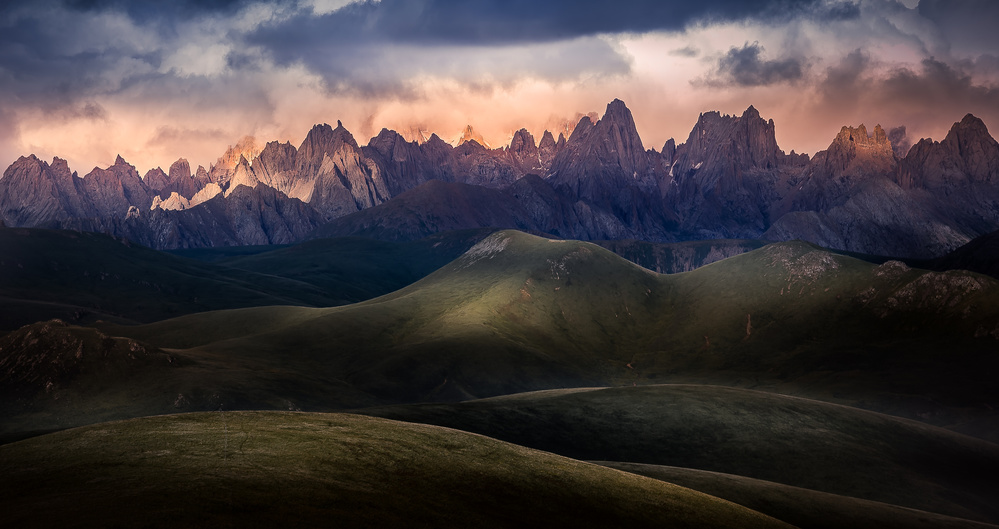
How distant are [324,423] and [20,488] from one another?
28.2 metres

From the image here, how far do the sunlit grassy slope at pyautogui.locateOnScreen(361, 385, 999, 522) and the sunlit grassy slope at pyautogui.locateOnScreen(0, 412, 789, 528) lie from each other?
58.5 metres

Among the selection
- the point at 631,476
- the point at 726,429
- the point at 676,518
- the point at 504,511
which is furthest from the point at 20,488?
the point at 726,429

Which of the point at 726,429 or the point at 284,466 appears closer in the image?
the point at 284,466

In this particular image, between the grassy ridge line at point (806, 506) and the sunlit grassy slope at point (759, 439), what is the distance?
126 feet

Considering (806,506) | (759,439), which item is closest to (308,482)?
(806,506)

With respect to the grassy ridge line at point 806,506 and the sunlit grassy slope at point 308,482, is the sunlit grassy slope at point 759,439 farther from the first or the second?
the sunlit grassy slope at point 308,482

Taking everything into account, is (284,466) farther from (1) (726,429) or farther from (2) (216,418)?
(1) (726,429)

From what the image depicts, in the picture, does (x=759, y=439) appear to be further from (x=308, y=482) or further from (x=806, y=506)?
(x=308, y=482)

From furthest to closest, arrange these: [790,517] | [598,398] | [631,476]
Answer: [598,398]
[790,517]
[631,476]

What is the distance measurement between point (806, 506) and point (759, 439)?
6878 cm

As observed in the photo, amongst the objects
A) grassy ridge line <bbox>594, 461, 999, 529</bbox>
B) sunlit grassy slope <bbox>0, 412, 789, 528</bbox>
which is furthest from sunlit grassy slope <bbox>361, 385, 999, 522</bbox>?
sunlit grassy slope <bbox>0, 412, 789, 528</bbox>

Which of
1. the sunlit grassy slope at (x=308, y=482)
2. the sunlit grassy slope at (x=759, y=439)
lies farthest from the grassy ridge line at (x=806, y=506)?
the sunlit grassy slope at (x=759, y=439)

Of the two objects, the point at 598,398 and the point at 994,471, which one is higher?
the point at 598,398

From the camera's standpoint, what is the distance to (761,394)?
17938cm
